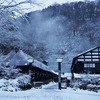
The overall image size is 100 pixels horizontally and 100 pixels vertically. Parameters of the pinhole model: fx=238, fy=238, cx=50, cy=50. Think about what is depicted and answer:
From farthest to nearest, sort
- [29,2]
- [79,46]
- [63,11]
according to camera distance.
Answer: [79,46], [63,11], [29,2]

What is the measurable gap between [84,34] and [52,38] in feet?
39.5

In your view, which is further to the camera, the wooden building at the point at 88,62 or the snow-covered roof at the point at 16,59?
A: the wooden building at the point at 88,62

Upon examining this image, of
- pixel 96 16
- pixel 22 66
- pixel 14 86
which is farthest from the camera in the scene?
pixel 96 16

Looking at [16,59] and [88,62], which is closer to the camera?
[16,59]

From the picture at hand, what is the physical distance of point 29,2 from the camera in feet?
22.0

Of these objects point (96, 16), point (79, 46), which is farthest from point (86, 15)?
point (79, 46)

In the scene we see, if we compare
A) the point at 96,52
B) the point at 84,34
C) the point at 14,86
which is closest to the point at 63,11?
the point at 84,34

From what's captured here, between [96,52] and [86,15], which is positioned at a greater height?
[86,15]

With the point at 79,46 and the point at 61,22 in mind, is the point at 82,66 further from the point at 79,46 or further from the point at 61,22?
the point at 61,22

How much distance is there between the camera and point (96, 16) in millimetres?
77688

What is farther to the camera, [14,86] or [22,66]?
[22,66]

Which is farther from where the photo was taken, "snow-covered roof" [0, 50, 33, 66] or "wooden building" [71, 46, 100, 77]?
"wooden building" [71, 46, 100, 77]

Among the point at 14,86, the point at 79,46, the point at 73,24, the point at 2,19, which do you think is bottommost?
the point at 14,86

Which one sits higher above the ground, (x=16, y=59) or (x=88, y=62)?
(x=88, y=62)
